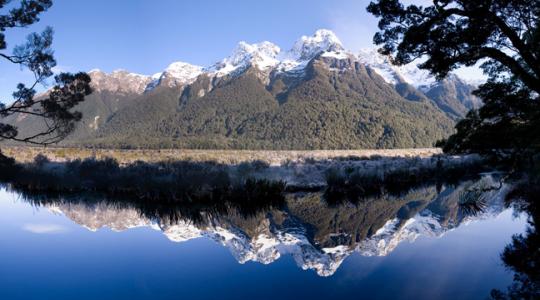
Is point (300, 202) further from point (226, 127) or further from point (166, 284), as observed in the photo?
point (226, 127)

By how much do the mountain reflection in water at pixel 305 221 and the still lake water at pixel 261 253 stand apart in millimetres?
34

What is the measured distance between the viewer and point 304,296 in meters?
4.58

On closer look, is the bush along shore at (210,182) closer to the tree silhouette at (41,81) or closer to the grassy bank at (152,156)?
the tree silhouette at (41,81)

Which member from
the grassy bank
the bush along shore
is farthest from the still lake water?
the grassy bank

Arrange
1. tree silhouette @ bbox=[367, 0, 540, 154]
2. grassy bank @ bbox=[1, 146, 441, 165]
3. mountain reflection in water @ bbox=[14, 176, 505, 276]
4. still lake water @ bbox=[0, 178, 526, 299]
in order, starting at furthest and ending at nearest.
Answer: grassy bank @ bbox=[1, 146, 441, 165] → tree silhouette @ bbox=[367, 0, 540, 154] → mountain reflection in water @ bbox=[14, 176, 505, 276] → still lake water @ bbox=[0, 178, 526, 299]

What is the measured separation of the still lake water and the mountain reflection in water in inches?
1.3

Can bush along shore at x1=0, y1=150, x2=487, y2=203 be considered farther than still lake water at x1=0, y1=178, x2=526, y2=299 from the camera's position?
Yes

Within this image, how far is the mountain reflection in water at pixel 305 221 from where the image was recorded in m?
6.55

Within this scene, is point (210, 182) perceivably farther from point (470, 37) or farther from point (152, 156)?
point (152, 156)

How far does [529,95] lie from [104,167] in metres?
19.4

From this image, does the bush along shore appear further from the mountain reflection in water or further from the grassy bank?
the grassy bank

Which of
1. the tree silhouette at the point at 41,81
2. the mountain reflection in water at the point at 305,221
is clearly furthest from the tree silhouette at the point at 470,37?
the tree silhouette at the point at 41,81

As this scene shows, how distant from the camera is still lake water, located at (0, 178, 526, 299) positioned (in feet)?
15.9

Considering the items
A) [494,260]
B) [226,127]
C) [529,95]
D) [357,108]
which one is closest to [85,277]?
[494,260]
